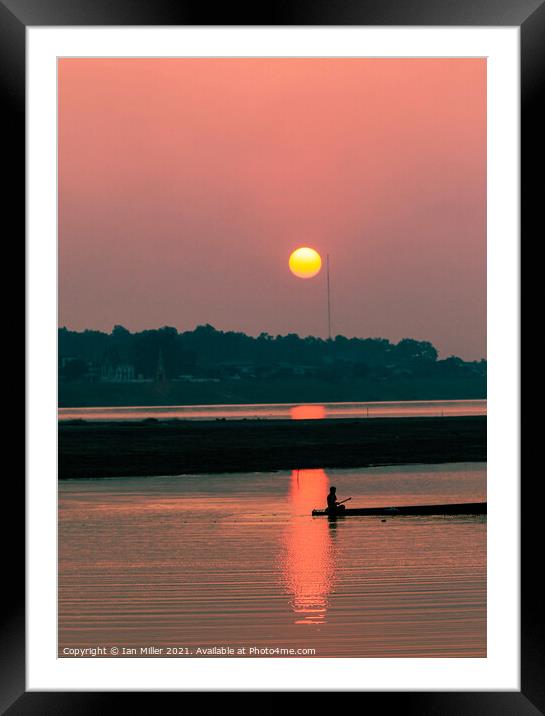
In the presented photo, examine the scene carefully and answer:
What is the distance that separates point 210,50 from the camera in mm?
2164

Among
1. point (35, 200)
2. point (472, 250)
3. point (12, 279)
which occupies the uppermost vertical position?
point (472, 250)

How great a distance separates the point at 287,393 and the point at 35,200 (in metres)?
41.5

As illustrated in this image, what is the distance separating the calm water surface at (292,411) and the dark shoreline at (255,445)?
3.45m

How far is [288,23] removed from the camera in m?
2.04

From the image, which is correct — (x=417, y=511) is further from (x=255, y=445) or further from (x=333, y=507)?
(x=255, y=445)

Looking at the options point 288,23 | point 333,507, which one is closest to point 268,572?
point 333,507

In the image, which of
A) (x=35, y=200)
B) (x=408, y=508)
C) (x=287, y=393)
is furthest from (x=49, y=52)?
(x=287, y=393)

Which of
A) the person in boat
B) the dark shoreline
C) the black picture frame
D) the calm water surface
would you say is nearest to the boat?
the person in boat

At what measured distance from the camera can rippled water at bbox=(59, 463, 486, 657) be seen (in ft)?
18.0

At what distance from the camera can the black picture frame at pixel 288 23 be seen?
79.7 inches

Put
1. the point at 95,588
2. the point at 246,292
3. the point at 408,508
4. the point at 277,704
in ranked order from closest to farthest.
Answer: the point at 277,704 < the point at 95,588 < the point at 408,508 < the point at 246,292

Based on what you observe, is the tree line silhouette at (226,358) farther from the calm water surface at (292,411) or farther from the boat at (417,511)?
the boat at (417,511)

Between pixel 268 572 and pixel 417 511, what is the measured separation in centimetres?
364

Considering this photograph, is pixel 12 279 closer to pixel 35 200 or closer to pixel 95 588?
pixel 35 200
